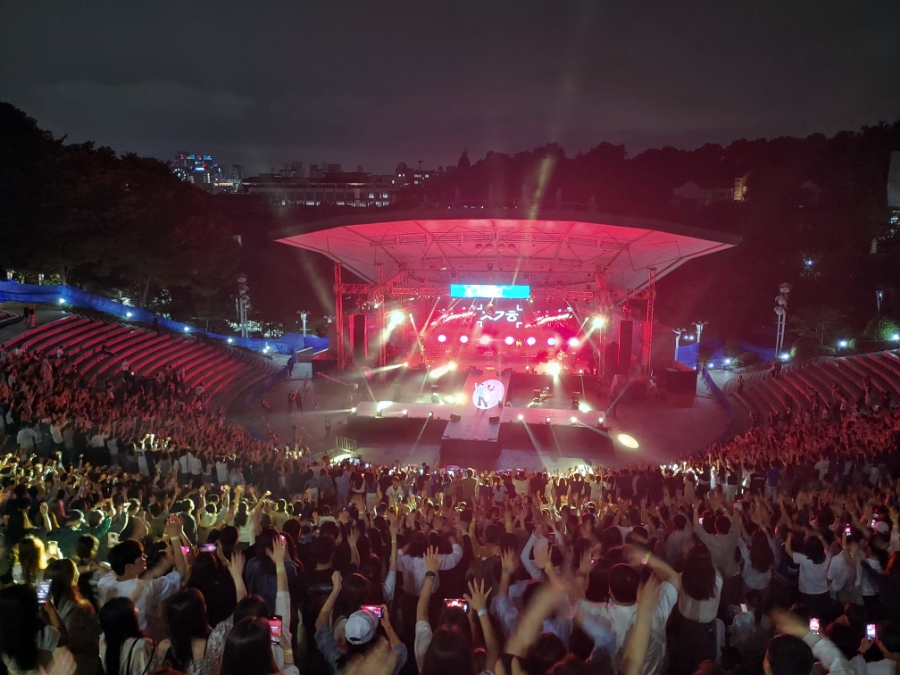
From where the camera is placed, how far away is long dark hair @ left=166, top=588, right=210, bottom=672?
3012 millimetres

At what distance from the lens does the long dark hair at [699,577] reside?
12.5ft

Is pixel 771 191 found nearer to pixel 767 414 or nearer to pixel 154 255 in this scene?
pixel 767 414

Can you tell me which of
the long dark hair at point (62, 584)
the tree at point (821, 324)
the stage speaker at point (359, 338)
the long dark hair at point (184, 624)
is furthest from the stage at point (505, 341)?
the long dark hair at point (184, 624)

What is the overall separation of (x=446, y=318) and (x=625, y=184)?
104 ft

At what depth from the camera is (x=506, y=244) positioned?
2462cm

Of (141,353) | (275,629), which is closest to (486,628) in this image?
(275,629)

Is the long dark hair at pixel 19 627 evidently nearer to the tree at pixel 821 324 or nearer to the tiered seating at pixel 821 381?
the tiered seating at pixel 821 381

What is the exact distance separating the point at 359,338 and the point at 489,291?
591cm

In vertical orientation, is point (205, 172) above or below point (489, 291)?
above

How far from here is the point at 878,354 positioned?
1953 centimetres

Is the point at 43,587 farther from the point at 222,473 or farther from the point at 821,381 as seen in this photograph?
the point at 821,381

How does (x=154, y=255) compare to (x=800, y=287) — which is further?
(x=800, y=287)

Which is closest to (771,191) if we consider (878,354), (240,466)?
(878,354)

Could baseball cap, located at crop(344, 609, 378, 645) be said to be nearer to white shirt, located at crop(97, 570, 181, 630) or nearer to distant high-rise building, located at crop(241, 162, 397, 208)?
white shirt, located at crop(97, 570, 181, 630)
